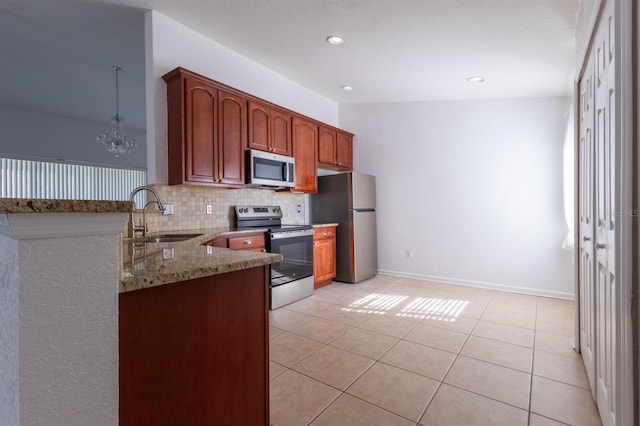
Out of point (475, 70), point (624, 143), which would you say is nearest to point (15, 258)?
point (624, 143)

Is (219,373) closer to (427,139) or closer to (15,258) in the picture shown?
(15,258)

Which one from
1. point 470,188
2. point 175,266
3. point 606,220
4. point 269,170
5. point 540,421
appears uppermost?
point 269,170

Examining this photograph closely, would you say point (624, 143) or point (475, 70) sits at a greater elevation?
point (475, 70)

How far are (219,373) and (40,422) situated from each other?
1.62ft

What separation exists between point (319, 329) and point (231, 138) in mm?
1991

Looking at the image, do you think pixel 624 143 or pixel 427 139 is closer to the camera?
pixel 624 143

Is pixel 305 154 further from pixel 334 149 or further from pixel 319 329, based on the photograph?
pixel 319 329

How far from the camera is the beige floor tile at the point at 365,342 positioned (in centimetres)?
232

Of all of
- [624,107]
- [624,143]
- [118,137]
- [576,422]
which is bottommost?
[576,422]

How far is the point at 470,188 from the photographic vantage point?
4.16 meters

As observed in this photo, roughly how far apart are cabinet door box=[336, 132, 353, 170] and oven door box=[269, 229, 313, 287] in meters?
1.39

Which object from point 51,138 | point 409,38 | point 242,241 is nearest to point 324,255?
point 242,241

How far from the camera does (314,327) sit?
2.80 m

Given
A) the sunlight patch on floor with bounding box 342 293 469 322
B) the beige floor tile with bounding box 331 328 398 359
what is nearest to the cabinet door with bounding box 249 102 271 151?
the sunlight patch on floor with bounding box 342 293 469 322
